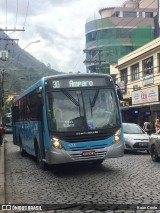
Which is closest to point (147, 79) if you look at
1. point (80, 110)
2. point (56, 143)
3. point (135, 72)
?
point (135, 72)

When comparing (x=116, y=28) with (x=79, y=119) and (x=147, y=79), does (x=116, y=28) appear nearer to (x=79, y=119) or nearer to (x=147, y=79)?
(x=147, y=79)

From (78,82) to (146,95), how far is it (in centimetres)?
2214

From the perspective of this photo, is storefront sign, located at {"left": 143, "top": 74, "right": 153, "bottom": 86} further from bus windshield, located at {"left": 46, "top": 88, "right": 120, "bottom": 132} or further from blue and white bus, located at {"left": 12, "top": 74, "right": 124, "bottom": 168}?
bus windshield, located at {"left": 46, "top": 88, "right": 120, "bottom": 132}

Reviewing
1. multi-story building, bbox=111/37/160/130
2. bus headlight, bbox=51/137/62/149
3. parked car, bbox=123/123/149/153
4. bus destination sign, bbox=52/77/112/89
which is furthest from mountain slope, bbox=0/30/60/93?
bus headlight, bbox=51/137/62/149

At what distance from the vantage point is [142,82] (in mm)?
37781

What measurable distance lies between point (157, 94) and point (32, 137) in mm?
18517

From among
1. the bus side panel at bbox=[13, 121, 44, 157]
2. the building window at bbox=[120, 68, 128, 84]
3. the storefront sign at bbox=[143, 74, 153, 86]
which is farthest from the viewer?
the building window at bbox=[120, 68, 128, 84]

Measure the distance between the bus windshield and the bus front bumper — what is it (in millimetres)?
649

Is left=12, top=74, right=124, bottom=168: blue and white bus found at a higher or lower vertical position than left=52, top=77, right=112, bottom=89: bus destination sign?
lower

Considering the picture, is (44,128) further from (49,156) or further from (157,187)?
(157,187)

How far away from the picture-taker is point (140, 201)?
7.78 meters

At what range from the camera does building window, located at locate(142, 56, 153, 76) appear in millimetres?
35834

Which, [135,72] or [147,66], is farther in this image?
[135,72]

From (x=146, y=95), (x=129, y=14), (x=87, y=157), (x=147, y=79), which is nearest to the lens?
(x=87, y=157)
